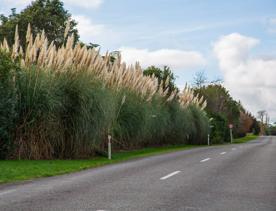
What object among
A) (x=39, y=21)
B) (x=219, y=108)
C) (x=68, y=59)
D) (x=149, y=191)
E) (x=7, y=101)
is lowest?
(x=149, y=191)

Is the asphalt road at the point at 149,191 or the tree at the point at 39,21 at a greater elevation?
the tree at the point at 39,21

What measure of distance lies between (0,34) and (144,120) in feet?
84.7

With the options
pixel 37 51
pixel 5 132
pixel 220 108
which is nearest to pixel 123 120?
pixel 37 51

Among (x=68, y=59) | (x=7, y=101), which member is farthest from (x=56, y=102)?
(x=68, y=59)

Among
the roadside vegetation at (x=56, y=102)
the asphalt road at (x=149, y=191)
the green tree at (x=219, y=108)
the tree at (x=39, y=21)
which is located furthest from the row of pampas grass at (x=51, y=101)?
the green tree at (x=219, y=108)

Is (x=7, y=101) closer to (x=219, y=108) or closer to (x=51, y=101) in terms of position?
(x=51, y=101)

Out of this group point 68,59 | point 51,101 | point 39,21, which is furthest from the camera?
point 39,21

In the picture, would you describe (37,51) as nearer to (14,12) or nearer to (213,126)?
(14,12)

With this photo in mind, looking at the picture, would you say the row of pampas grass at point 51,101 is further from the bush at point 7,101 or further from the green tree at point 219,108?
the green tree at point 219,108

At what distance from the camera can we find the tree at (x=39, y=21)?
47750 mm

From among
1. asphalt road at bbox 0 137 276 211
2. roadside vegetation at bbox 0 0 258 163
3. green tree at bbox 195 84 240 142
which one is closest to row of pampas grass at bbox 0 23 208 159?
roadside vegetation at bbox 0 0 258 163

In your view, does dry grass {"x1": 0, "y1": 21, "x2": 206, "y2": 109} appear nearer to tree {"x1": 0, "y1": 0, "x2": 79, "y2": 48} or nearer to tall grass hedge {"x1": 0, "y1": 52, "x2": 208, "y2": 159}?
tall grass hedge {"x1": 0, "y1": 52, "x2": 208, "y2": 159}

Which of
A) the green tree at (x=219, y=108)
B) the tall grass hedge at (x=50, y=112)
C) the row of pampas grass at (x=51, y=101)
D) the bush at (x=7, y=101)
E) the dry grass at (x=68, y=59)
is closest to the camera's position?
the bush at (x=7, y=101)

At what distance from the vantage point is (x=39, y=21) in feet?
161
